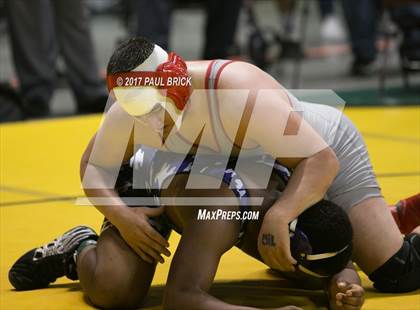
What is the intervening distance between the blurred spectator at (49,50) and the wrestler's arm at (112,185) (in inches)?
138

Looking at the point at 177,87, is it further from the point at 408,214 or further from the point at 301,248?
the point at 408,214

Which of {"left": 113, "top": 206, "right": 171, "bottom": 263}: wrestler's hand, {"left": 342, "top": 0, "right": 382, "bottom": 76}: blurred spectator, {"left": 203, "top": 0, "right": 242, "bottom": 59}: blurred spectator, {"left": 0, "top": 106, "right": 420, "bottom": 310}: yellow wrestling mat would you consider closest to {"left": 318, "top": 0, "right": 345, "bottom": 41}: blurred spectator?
{"left": 342, "top": 0, "right": 382, "bottom": 76}: blurred spectator

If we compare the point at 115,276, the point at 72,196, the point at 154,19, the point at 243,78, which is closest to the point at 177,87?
the point at 243,78

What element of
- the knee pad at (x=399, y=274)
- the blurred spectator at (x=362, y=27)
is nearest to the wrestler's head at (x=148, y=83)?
the knee pad at (x=399, y=274)

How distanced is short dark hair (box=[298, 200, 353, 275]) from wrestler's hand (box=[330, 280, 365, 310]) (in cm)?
7

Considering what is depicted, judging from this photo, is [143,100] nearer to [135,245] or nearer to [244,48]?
[135,245]

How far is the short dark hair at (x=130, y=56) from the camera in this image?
8.91 feet

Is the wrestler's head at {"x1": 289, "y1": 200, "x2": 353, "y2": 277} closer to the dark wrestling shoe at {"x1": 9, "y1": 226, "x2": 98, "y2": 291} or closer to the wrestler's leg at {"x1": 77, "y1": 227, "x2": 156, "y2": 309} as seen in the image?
the wrestler's leg at {"x1": 77, "y1": 227, "x2": 156, "y2": 309}

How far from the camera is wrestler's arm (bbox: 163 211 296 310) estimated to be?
2.62 m

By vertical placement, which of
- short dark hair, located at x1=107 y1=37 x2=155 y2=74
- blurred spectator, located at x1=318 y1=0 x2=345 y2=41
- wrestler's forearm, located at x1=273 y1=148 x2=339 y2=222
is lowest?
blurred spectator, located at x1=318 y1=0 x2=345 y2=41

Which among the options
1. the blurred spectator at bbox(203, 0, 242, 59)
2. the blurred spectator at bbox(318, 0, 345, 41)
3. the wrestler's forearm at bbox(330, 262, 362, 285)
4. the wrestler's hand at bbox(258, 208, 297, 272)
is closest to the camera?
the wrestler's hand at bbox(258, 208, 297, 272)

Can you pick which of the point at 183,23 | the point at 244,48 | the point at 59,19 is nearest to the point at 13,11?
the point at 59,19

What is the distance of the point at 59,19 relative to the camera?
6.73 meters

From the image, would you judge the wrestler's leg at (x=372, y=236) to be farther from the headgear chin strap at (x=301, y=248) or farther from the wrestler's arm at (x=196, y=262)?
the wrestler's arm at (x=196, y=262)
